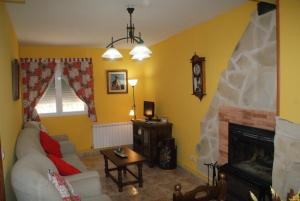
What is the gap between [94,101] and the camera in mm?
5625

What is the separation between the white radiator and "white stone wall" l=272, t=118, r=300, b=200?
163 inches

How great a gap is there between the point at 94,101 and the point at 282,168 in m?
4.34

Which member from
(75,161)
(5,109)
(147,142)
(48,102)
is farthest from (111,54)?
(48,102)

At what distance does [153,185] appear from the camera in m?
3.88

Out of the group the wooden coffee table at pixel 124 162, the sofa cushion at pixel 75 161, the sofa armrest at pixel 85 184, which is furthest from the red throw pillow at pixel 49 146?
the sofa armrest at pixel 85 184

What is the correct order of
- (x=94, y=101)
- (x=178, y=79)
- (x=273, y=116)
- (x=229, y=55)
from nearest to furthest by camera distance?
(x=273, y=116)
(x=229, y=55)
(x=178, y=79)
(x=94, y=101)

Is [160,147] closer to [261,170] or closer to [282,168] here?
[261,170]

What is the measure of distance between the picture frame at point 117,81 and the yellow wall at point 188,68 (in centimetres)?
60

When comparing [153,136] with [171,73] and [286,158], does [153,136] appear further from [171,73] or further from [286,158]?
[286,158]

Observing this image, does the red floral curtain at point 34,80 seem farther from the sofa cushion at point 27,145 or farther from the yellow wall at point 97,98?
the sofa cushion at point 27,145

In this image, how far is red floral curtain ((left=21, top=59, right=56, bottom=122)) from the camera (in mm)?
5012

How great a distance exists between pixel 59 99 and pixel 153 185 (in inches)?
112

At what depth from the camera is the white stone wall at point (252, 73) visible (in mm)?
2637

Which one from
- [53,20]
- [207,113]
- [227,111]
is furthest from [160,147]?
[53,20]
